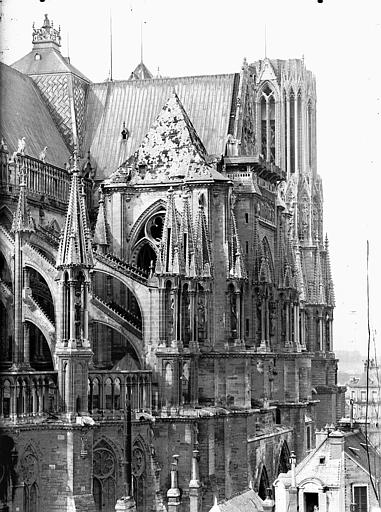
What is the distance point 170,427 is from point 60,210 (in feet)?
47.0

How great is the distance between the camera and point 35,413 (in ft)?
186

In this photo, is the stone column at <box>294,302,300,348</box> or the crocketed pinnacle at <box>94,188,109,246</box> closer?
the crocketed pinnacle at <box>94,188,109,246</box>

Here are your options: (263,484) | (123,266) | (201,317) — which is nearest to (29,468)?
(123,266)

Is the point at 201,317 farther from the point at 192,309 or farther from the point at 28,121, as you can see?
the point at 28,121

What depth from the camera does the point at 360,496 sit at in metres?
56.7

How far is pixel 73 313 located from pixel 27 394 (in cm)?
375

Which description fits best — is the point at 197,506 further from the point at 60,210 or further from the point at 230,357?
the point at 60,210

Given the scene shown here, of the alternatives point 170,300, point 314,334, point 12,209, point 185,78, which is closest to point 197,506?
point 170,300

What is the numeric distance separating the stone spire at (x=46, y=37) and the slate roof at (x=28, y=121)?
3.88m

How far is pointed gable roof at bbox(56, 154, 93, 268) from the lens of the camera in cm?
5781

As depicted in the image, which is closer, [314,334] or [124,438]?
[124,438]

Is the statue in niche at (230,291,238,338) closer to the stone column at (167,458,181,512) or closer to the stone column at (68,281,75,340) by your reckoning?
the stone column at (167,458,181,512)

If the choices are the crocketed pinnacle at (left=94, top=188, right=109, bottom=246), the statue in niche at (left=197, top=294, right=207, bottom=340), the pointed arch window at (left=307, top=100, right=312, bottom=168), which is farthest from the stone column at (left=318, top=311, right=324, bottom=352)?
the statue in niche at (left=197, top=294, right=207, bottom=340)

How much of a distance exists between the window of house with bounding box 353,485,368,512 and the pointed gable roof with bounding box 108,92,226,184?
22.7 metres
